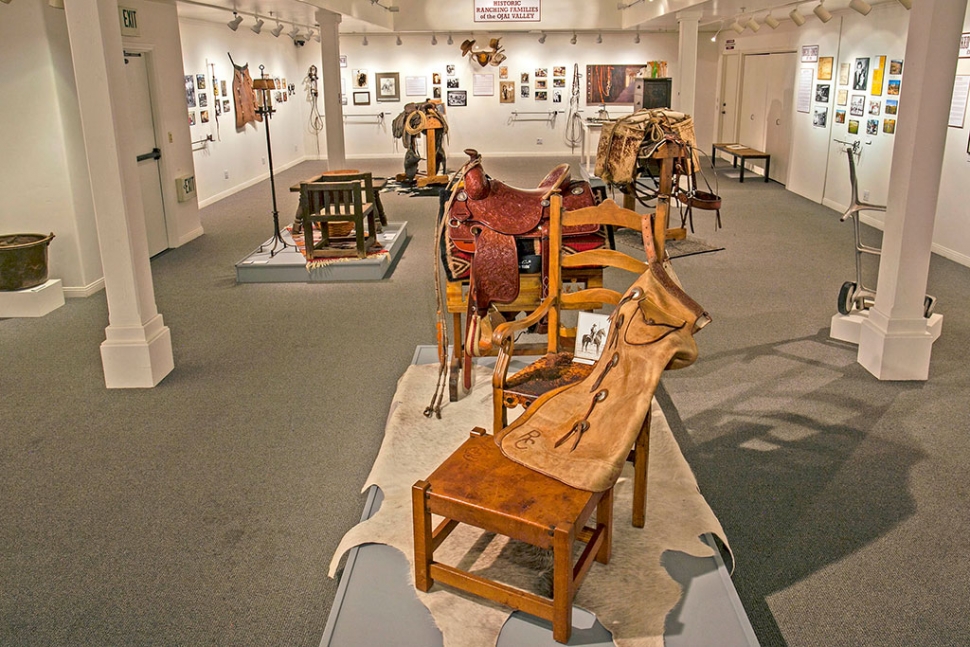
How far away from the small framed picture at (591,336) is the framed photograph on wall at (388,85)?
14.2 m

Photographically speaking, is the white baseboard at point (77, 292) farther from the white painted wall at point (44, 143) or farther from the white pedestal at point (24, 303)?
the white pedestal at point (24, 303)

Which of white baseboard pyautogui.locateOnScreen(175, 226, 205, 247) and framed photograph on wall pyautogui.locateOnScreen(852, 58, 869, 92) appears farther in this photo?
framed photograph on wall pyautogui.locateOnScreen(852, 58, 869, 92)

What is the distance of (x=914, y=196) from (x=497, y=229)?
2461mm

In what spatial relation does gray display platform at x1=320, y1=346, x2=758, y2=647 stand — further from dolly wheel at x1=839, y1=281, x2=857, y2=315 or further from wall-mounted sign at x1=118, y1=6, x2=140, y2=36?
wall-mounted sign at x1=118, y1=6, x2=140, y2=36

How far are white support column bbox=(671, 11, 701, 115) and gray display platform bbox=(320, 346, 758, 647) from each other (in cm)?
879

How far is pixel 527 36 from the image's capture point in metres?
16.8

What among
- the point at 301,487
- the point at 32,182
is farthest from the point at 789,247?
the point at 32,182

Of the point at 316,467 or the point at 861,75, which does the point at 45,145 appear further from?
the point at 861,75

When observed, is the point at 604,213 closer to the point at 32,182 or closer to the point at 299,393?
the point at 299,393

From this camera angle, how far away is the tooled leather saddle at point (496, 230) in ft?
13.1

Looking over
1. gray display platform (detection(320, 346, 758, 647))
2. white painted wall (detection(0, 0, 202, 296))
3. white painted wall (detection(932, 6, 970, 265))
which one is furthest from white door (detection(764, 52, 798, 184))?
gray display platform (detection(320, 346, 758, 647))

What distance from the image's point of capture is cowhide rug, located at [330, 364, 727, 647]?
2.58 m

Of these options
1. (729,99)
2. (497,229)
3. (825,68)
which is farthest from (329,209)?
(729,99)

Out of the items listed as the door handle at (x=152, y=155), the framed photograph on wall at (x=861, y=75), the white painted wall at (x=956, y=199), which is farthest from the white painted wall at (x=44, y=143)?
the framed photograph on wall at (x=861, y=75)
